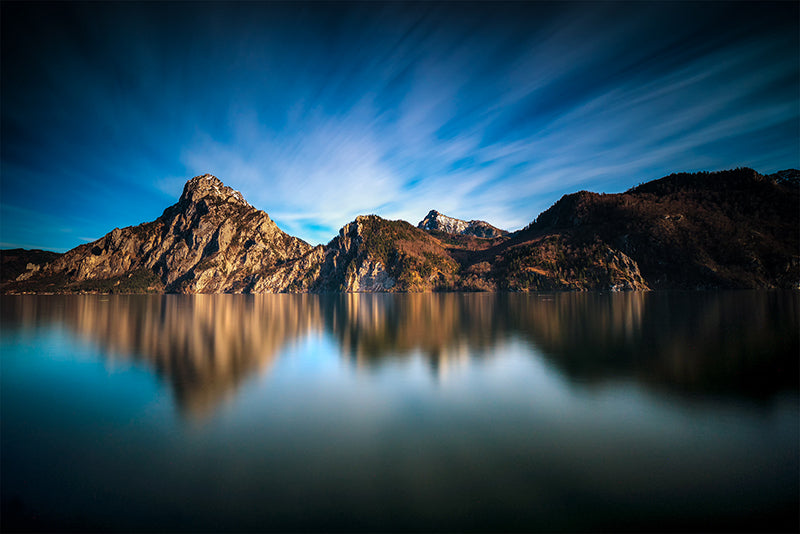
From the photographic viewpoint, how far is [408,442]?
39.9 ft

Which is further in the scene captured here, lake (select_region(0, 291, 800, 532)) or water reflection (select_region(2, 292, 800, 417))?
water reflection (select_region(2, 292, 800, 417))

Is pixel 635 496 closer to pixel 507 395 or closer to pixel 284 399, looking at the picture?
pixel 507 395

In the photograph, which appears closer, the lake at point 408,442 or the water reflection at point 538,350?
the lake at point 408,442

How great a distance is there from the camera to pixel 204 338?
36500 millimetres

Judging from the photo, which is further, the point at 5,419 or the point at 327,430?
the point at 5,419

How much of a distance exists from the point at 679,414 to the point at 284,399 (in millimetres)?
18921

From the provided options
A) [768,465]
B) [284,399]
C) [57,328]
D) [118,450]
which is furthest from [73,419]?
[57,328]

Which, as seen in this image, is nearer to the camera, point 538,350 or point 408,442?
point 408,442

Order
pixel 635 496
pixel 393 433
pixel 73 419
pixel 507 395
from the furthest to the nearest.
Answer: pixel 507 395
pixel 73 419
pixel 393 433
pixel 635 496

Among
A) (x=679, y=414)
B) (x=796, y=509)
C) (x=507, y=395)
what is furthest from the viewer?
(x=507, y=395)

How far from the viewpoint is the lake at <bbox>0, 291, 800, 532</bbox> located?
318 inches

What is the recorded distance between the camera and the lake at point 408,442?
8.08m

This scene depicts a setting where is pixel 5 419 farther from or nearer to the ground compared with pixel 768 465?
nearer to the ground

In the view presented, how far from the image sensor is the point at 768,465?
33.4ft
